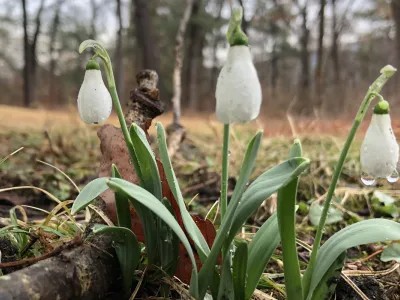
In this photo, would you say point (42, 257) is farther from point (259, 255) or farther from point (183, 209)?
point (259, 255)

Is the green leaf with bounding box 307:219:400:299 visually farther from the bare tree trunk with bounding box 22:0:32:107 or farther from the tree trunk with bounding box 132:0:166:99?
the bare tree trunk with bounding box 22:0:32:107

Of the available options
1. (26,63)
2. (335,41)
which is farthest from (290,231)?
(335,41)

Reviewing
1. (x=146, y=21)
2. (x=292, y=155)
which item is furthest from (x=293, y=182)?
(x=146, y=21)

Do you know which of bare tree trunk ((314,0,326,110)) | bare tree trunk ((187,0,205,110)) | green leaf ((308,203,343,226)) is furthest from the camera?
bare tree trunk ((187,0,205,110))

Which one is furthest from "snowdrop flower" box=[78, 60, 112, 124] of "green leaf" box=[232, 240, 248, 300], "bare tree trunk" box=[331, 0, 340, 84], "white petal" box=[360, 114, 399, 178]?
"bare tree trunk" box=[331, 0, 340, 84]

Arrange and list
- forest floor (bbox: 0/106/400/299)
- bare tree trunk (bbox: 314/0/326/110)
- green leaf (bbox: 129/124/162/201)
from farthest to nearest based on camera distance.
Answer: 1. bare tree trunk (bbox: 314/0/326/110)
2. forest floor (bbox: 0/106/400/299)
3. green leaf (bbox: 129/124/162/201)
